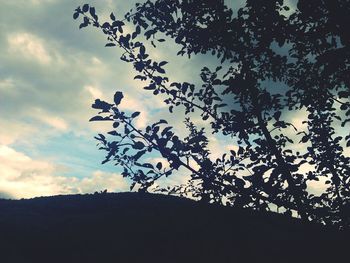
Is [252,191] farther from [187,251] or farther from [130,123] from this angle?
→ [187,251]

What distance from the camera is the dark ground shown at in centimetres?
1196

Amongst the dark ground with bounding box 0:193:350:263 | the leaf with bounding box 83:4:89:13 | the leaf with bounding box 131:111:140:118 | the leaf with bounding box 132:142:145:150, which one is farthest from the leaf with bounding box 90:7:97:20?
the dark ground with bounding box 0:193:350:263

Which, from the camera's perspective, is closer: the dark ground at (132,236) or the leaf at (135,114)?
the leaf at (135,114)

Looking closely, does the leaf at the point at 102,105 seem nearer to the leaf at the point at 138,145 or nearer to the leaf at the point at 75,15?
the leaf at the point at 138,145

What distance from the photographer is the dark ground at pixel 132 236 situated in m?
12.0

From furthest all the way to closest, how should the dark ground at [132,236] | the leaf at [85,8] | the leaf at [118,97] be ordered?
the dark ground at [132,236]
the leaf at [85,8]
the leaf at [118,97]

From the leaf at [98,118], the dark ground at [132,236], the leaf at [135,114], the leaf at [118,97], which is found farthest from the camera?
the dark ground at [132,236]

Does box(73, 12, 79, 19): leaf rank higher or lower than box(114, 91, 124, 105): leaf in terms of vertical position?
higher

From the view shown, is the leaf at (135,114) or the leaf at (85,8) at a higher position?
the leaf at (85,8)

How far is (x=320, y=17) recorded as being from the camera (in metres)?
3.39

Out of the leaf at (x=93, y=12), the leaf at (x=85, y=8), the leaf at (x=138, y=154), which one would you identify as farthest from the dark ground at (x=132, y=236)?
the leaf at (x=85, y=8)

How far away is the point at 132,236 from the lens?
44.1 feet

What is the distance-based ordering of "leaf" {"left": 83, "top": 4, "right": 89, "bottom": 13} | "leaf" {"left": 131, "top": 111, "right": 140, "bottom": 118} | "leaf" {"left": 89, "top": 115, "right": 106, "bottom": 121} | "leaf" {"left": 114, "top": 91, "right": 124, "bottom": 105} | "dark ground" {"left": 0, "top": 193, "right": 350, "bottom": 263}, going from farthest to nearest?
"dark ground" {"left": 0, "top": 193, "right": 350, "bottom": 263}
"leaf" {"left": 83, "top": 4, "right": 89, "bottom": 13}
"leaf" {"left": 131, "top": 111, "right": 140, "bottom": 118}
"leaf" {"left": 114, "top": 91, "right": 124, "bottom": 105}
"leaf" {"left": 89, "top": 115, "right": 106, "bottom": 121}

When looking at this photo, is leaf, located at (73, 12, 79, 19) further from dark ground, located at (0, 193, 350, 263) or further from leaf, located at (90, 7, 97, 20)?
dark ground, located at (0, 193, 350, 263)
